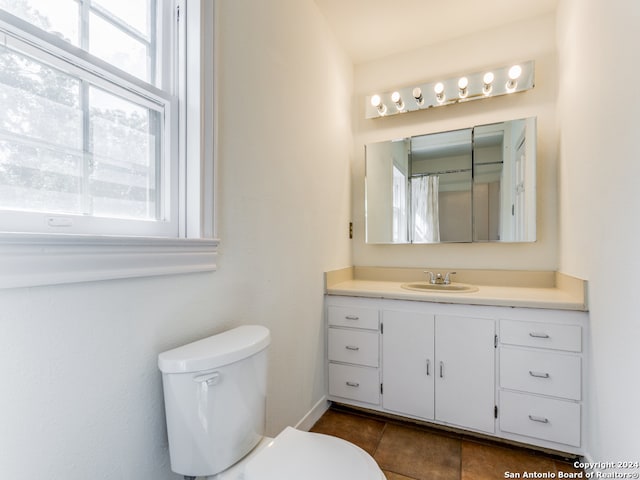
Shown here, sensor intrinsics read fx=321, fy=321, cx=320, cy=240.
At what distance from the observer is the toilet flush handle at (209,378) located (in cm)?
90

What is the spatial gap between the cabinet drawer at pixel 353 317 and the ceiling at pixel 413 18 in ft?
6.16

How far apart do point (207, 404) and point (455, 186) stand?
6.69ft

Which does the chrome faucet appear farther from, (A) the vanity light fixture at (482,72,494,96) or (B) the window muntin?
(B) the window muntin

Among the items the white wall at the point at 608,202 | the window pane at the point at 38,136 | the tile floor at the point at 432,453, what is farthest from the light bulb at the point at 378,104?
the tile floor at the point at 432,453

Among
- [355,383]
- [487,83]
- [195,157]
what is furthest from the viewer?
[487,83]

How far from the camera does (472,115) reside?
228 centimetres

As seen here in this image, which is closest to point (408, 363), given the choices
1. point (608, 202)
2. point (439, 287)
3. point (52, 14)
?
point (439, 287)

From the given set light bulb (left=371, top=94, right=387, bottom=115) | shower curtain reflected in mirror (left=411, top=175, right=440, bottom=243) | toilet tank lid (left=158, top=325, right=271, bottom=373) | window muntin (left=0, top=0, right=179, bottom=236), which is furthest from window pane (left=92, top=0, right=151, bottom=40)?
shower curtain reflected in mirror (left=411, top=175, right=440, bottom=243)

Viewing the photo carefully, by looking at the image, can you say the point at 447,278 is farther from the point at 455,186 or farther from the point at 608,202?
the point at 608,202

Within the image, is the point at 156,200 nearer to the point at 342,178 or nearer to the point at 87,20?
the point at 87,20

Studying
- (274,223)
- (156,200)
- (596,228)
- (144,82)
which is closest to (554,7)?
(596,228)

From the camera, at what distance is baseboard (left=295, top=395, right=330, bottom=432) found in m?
1.79

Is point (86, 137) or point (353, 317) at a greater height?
point (86, 137)

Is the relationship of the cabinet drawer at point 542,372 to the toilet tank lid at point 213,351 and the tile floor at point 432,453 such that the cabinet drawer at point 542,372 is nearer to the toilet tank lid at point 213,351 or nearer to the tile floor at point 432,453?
the tile floor at point 432,453
